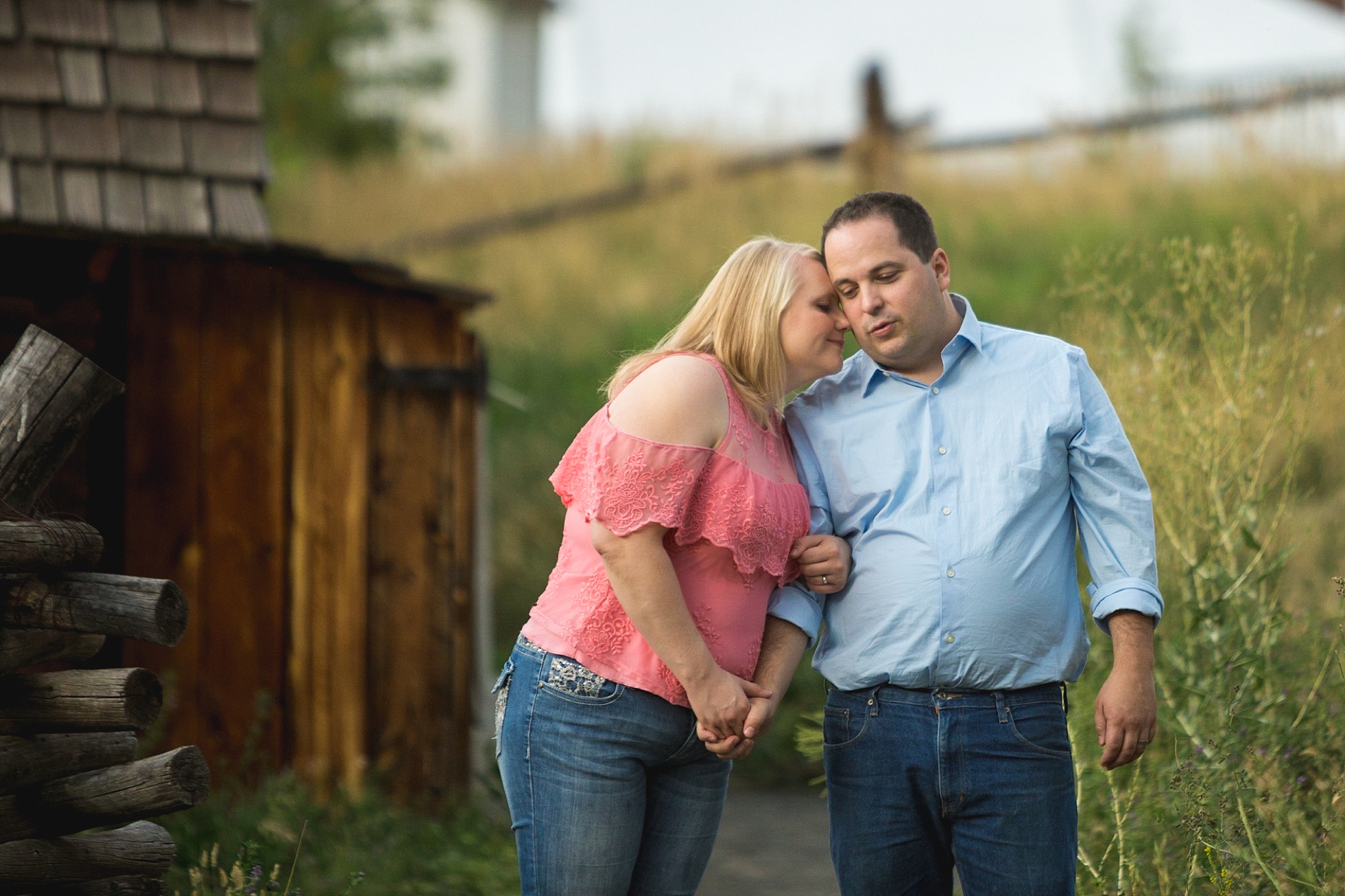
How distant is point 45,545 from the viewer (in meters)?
2.86

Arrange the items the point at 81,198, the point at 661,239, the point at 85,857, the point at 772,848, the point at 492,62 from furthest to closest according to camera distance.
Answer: the point at 492,62, the point at 661,239, the point at 772,848, the point at 81,198, the point at 85,857

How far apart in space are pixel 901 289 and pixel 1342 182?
340 inches

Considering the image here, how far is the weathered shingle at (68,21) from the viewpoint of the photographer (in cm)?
494

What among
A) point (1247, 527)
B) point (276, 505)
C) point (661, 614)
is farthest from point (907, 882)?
point (276, 505)

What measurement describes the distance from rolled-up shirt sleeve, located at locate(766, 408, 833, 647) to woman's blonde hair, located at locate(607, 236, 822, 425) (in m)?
0.17

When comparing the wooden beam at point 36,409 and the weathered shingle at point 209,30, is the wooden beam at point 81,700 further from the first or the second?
the weathered shingle at point 209,30

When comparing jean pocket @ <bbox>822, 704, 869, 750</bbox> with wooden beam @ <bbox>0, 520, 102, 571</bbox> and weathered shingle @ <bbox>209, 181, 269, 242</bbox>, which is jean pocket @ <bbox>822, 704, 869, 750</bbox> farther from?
weathered shingle @ <bbox>209, 181, 269, 242</bbox>

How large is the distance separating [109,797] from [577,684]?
1.40 m

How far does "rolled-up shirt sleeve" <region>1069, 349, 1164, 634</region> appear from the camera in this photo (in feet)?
8.24

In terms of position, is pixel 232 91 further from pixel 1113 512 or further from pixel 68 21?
pixel 1113 512

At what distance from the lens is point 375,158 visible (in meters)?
16.5

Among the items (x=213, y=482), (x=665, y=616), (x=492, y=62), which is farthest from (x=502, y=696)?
(x=492, y=62)

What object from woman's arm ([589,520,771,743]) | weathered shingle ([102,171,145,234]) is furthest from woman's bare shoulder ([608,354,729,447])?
weathered shingle ([102,171,145,234])

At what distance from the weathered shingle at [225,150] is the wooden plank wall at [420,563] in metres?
0.82
